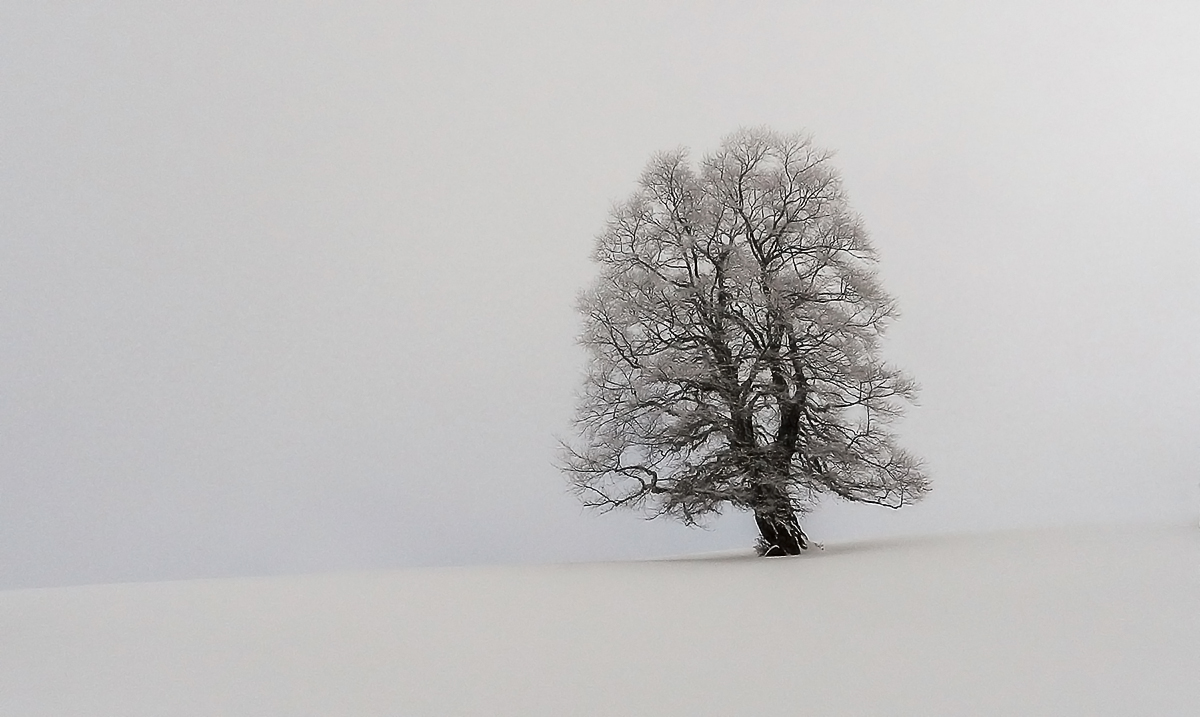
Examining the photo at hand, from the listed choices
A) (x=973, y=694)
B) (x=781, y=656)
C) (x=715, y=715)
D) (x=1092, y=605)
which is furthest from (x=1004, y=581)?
(x=715, y=715)

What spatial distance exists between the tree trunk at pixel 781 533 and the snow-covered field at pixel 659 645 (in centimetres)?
228

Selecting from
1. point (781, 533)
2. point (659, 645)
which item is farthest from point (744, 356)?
point (659, 645)

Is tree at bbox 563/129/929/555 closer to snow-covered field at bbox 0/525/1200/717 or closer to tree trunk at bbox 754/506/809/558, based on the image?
tree trunk at bbox 754/506/809/558

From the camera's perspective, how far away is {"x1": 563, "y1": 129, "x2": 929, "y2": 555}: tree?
8609 millimetres

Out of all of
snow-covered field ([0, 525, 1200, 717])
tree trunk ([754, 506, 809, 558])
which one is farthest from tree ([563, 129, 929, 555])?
snow-covered field ([0, 525, 1200, 717])

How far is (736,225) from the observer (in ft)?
30.2

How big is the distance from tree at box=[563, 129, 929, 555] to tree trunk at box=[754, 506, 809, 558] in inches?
0.5

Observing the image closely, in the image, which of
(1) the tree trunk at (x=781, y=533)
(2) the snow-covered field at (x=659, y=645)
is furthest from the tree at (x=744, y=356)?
(2) the snow-covered field at (x=659, y=645)

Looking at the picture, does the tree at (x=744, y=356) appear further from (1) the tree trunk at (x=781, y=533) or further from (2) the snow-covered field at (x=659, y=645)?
(2) the snow-covered field at (x=659, y=645)

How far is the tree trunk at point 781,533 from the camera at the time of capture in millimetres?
8689

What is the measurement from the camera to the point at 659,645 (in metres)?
3.75

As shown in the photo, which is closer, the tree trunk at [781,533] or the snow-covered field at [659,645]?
the snow-covered field at [659,645]

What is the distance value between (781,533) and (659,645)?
17.4ft

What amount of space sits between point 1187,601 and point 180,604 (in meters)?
5.47
